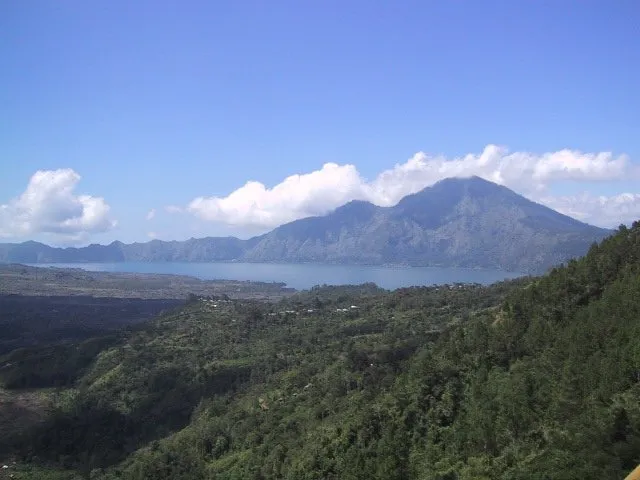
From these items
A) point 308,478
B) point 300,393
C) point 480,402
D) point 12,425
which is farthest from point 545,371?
point 12,425

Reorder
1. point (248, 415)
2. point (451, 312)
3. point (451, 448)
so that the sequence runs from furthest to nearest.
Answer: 1. point (451, 312)
2. point (248, 415)
3. point (451, 448)

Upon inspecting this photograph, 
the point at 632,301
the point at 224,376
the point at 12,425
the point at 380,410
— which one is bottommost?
the point at 12,425

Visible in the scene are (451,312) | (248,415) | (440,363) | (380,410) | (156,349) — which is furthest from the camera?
(156,349)

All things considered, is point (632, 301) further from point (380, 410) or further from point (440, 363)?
point (380, 410)

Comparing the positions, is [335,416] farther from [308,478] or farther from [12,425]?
[12,425]

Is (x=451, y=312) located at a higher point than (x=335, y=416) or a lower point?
higher

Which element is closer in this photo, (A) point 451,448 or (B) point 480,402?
(A) point 451,448
